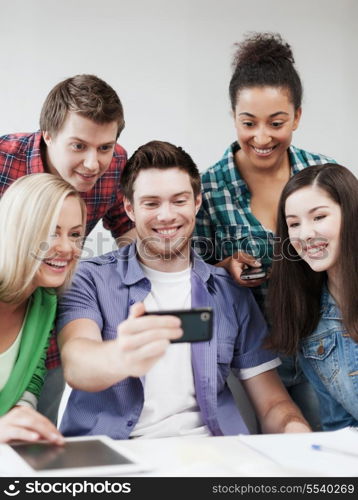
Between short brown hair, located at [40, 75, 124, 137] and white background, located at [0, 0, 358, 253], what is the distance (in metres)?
0.59

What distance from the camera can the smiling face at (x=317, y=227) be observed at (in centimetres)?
173

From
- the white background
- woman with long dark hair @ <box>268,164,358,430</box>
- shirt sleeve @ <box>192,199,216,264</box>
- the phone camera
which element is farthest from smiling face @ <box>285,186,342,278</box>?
the white background

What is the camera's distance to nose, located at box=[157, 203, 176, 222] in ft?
6.06

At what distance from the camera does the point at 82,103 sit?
6.64 feet

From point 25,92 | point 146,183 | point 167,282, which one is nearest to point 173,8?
point 25,92

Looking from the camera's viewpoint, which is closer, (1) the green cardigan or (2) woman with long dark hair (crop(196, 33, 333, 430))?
(1) the green cardigan

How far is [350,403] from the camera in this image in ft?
5.62

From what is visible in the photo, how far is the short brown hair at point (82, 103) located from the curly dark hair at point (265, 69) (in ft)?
1.38

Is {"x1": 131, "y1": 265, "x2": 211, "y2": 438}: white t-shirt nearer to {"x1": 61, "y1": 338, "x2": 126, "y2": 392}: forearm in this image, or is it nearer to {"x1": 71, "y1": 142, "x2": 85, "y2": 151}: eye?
{"x1": 61, "y1": 338, "x2": 126, "y2": 392}: forearm

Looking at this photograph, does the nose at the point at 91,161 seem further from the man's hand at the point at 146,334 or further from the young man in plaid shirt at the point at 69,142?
the man's hand at the point at 146,334

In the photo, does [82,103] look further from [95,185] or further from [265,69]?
[265,69]

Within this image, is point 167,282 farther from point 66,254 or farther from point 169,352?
point 66,254

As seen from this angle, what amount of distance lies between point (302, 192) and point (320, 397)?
0.58 meters

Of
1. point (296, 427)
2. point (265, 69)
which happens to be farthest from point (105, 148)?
point (296, 427)
